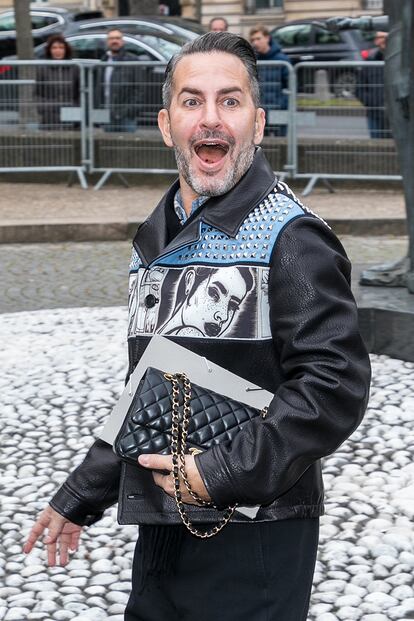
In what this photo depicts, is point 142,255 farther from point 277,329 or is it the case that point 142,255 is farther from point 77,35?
point 77,35

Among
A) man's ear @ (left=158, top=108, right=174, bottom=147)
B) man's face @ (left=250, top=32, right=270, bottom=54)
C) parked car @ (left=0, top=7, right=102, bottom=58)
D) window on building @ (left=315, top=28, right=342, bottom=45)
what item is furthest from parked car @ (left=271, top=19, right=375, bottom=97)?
man's ear @ (left=158, top=108, right=174, bottom=147)

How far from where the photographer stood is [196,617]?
2.22m

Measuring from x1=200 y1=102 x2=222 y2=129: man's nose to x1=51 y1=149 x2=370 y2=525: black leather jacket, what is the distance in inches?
4.6

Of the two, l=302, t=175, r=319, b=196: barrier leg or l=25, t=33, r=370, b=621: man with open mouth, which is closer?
l=25, t=33, r=370, b=621: man with open mouth

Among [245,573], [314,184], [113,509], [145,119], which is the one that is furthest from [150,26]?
[245,573]

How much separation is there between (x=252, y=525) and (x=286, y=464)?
227 millimetres

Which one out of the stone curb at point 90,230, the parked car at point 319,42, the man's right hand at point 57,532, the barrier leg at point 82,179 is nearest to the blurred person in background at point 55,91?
the barrier leg at point 82,179

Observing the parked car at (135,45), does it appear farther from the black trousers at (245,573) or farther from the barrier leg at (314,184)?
the black trousers at (245,573)

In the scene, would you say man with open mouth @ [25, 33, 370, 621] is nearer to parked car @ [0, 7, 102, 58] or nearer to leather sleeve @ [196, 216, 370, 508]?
leather sleeve @ [196, 216, 370, 508]

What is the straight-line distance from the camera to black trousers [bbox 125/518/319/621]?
218cm

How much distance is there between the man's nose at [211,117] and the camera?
2188 millimetres

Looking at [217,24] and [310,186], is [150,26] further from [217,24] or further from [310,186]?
[310,186]

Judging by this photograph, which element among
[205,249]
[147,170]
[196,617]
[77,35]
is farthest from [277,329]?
[77,35]

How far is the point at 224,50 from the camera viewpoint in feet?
7.30
